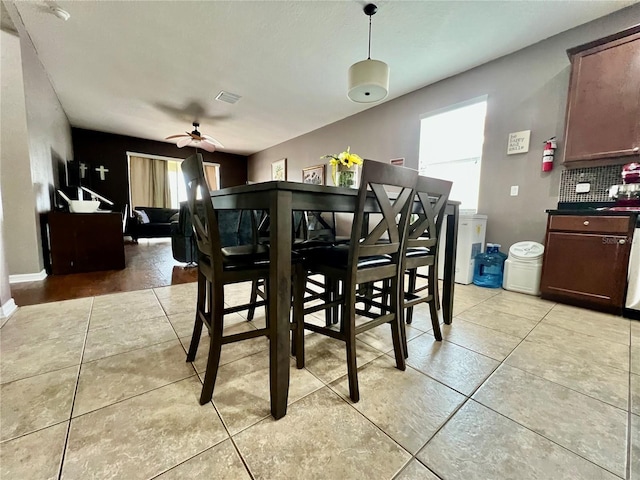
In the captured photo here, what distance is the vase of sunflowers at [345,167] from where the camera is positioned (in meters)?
1.65

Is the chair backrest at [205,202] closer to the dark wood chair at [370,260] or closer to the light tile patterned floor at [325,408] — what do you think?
the dark wood chair at [370,260]

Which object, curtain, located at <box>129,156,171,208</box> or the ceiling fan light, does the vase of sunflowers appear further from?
curtain, located at <box>129,156,171,208</box>

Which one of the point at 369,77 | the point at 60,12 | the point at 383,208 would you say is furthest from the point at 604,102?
the point at 60,12

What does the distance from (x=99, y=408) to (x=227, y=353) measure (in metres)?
0.55

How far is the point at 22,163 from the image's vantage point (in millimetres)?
2652

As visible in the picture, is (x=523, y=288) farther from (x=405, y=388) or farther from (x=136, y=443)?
(x=136, y=443)

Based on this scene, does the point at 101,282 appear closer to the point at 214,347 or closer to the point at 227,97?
the point at 214,347

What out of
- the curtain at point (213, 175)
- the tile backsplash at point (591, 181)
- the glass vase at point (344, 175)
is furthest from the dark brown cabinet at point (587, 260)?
the curtain at point (213, 175)

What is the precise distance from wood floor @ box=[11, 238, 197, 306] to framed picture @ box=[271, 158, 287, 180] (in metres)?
3.72

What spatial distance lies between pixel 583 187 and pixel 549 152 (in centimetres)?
45

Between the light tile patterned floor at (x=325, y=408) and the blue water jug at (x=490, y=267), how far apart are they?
113cm

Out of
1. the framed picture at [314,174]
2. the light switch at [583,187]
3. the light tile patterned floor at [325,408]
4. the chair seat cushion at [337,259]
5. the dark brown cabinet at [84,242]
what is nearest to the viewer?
the light tile patterned floor at [325,408]

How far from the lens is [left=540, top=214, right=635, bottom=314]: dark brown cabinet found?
202 cm

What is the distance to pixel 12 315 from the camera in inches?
72.7
